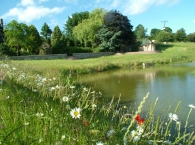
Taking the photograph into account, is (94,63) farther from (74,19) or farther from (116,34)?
(74,19)

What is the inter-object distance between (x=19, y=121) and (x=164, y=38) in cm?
6276

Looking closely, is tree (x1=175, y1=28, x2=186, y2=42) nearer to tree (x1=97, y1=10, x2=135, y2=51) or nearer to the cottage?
the cottage

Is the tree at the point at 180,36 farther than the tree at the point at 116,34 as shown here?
Yes

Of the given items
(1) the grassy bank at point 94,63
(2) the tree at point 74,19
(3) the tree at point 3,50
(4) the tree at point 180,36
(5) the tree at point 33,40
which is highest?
(2) the tree at point 74,19

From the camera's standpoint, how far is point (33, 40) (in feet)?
134

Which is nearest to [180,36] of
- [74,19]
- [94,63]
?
[74,19]

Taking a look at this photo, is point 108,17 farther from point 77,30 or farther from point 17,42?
point 17,42

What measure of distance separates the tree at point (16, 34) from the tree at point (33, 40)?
33.5 inches

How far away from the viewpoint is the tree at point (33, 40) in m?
40.7

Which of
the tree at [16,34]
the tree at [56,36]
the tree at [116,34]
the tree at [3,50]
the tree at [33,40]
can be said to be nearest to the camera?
the tree at [3,50]

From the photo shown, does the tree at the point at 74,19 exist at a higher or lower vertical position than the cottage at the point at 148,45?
higher

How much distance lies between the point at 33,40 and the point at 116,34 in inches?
575

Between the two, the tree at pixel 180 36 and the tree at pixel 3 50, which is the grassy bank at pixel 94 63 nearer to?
the tree at pixel 3 50

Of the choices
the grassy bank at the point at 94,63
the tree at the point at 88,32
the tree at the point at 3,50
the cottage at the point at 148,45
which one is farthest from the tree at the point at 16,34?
the cottage at the point at 148,45
